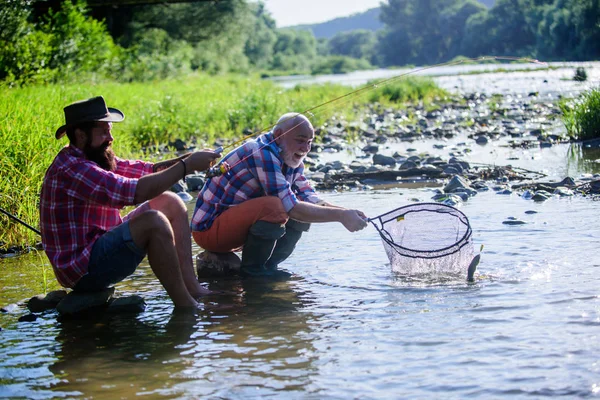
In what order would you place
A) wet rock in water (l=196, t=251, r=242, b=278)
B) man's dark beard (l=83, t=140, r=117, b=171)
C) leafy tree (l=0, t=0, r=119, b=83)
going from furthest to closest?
leafy tree (l=0, t=0, r=119, b=83) → wet rock in water (l=196, t=251, r=242, b=278) → man's dark beard (l=83, t=140, r=117, b=171)

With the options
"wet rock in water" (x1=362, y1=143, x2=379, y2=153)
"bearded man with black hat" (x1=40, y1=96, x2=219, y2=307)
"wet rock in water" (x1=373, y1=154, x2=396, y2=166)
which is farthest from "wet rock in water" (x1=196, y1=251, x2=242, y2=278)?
"wet rock in water" (x1=362, y1=143, x2=379, y2=153)

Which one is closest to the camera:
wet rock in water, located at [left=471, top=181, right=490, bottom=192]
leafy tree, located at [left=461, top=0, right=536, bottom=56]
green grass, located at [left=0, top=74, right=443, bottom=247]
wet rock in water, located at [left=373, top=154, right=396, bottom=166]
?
green grass, located at [left=0, top=74, right=443, bottom=247]

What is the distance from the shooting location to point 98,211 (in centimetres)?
455

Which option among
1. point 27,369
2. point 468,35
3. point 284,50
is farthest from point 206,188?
point 284,50

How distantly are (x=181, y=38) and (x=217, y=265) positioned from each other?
35856 millimetres

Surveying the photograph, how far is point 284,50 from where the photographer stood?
13225cm

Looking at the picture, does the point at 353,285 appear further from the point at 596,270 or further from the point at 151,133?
the point at 151,133

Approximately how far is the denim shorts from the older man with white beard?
99 cm

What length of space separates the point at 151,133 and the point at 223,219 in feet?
26.1

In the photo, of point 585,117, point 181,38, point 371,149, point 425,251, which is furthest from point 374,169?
point 181,38

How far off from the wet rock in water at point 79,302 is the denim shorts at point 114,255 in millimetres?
197

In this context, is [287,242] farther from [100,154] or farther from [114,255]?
[100,154]

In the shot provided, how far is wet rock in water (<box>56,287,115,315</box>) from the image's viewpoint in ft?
15.6

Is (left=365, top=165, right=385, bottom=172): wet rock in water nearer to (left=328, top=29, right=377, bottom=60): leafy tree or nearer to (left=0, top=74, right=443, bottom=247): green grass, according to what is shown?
(left=0, top=74, right=443, bottom=247): green grass
